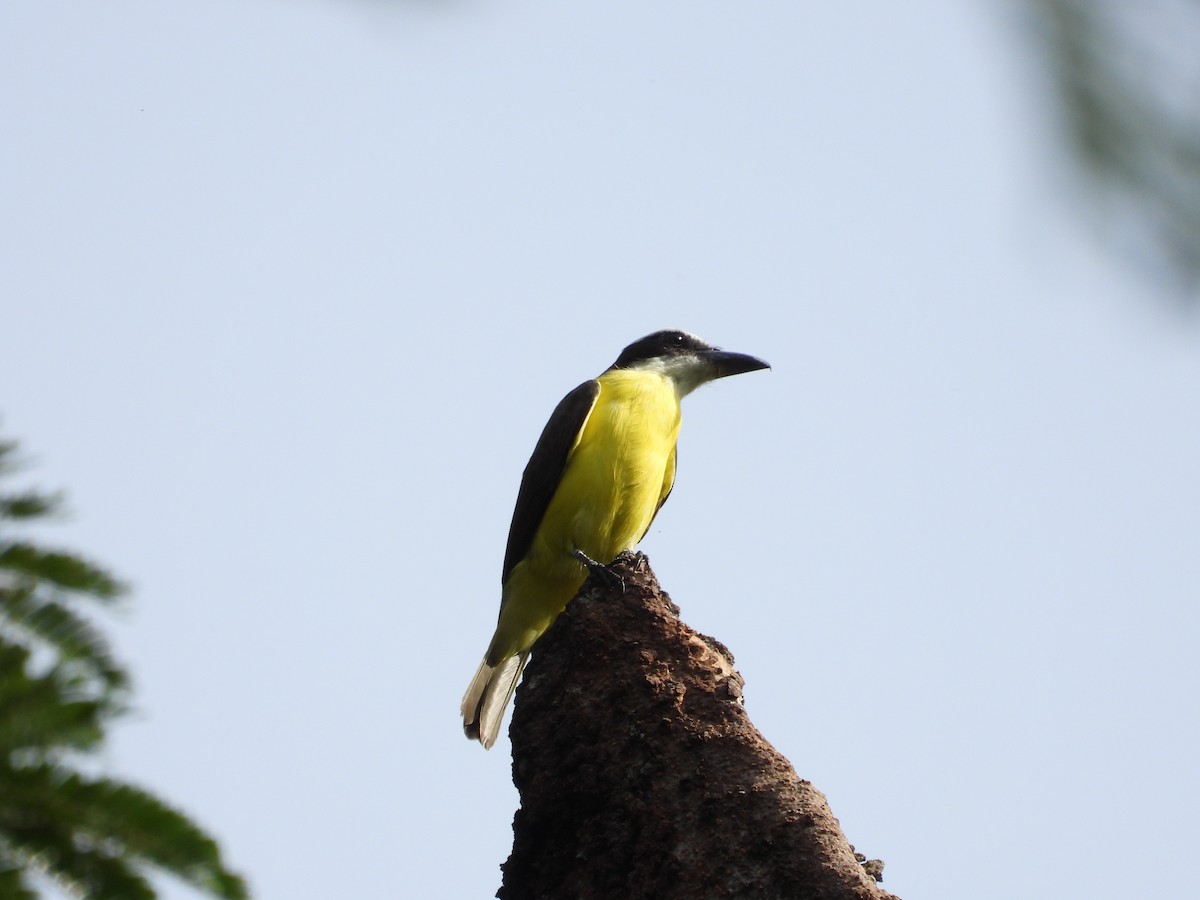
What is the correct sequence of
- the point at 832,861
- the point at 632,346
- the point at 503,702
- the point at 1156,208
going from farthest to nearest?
the point at 632,346 < the point at 503,702 < the point at 832,861 < the point at 1156,208

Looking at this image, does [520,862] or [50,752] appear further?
[520,862]

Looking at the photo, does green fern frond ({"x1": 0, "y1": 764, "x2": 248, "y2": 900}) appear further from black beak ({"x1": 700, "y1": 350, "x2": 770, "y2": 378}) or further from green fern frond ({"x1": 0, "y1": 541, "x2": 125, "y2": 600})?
black beak ({"x1": 700, "y1": 350, "x2": 770, "y2": 378})

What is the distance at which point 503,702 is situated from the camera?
799 centimetres

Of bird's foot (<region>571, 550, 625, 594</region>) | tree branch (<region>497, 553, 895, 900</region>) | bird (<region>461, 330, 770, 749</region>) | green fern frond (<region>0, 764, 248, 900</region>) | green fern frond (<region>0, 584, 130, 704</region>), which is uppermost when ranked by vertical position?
bird (<region>461, 330, 770, 749</region>)

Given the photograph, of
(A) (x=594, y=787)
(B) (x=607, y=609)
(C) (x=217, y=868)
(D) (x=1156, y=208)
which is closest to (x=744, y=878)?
(A) (x=594, y=787)

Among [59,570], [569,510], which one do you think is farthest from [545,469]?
[59,570]

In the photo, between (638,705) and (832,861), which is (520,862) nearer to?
(638,705)

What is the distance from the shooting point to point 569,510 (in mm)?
7785

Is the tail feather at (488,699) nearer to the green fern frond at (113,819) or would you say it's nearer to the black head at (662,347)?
the black head at (662,347)

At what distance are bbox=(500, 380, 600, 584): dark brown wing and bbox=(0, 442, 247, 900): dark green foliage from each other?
6252 mm

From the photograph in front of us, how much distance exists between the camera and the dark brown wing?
7.93 m

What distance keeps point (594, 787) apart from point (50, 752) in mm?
3767

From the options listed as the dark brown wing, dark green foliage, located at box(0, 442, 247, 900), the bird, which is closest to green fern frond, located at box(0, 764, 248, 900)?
dark green foliage, located at box(0, 442, 247, 900)

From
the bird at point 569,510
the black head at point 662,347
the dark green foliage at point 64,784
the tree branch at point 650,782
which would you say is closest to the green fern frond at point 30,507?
the dark green foliage at point 64,784
